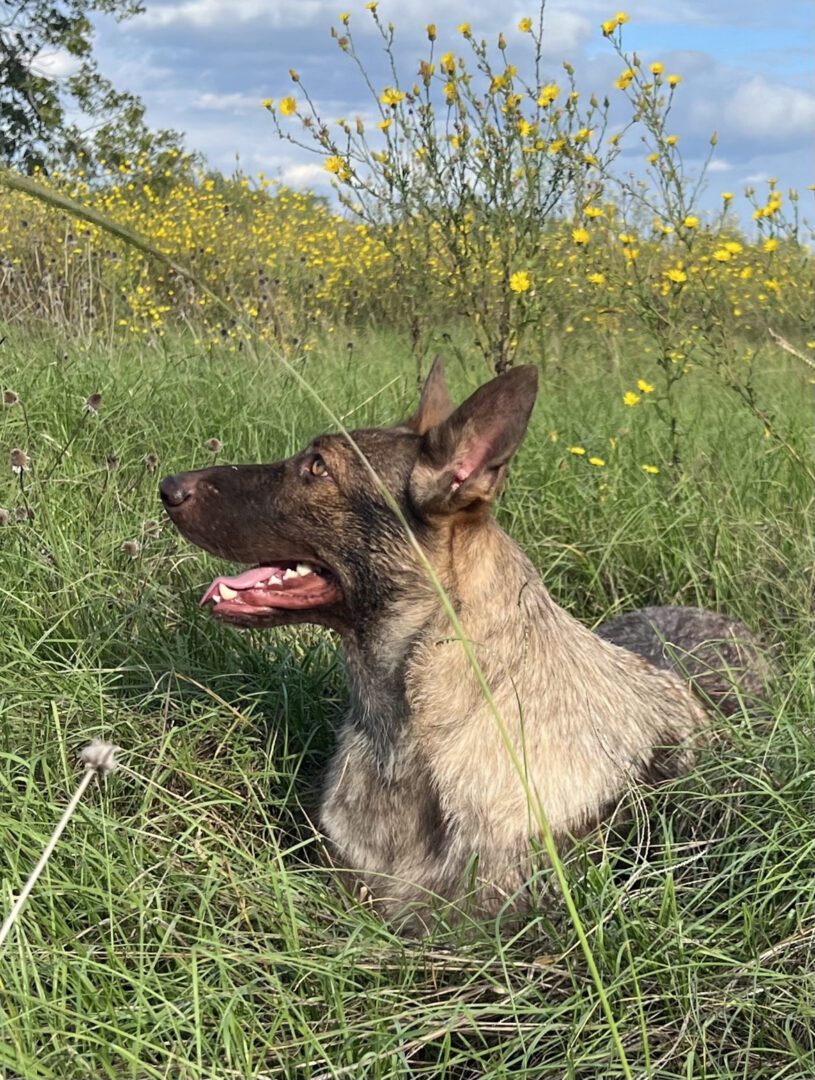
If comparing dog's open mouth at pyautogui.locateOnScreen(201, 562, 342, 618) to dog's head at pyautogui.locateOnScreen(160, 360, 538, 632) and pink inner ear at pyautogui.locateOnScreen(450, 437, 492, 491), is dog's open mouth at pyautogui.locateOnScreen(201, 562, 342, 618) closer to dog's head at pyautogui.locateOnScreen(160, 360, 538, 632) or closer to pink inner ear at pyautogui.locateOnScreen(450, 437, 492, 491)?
dog's head at pyautogui.locateOnScreen(160, 360, 538, 632)

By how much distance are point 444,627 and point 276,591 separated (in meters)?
0.48

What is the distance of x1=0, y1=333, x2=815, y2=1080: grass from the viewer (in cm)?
A: 202

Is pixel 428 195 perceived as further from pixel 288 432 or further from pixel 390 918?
pixel 390 918

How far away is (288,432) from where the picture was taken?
15.2 ft

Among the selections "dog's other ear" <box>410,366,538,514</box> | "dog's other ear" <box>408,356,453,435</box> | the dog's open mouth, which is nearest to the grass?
the dog's open mouth

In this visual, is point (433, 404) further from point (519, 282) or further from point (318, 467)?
point (519, 282)

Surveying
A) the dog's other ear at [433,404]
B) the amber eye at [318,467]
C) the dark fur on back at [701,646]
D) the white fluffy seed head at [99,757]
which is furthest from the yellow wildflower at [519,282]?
the white fluffy seed head at [99,757]

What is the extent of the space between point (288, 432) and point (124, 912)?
2614 mm

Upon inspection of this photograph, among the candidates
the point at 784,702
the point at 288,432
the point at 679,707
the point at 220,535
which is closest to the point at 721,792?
the point at 784,702

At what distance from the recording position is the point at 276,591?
2.84 m

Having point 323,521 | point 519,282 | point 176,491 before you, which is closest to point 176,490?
point 176,491

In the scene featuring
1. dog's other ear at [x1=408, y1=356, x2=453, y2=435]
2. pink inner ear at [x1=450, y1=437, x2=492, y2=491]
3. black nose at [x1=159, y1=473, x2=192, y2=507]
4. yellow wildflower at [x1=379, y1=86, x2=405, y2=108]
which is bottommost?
black nose at [x1=159, y1=473, x2=192, y2=507]

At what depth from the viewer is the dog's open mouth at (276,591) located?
2.79 m

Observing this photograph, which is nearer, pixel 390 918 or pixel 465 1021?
pixel 465 1021
